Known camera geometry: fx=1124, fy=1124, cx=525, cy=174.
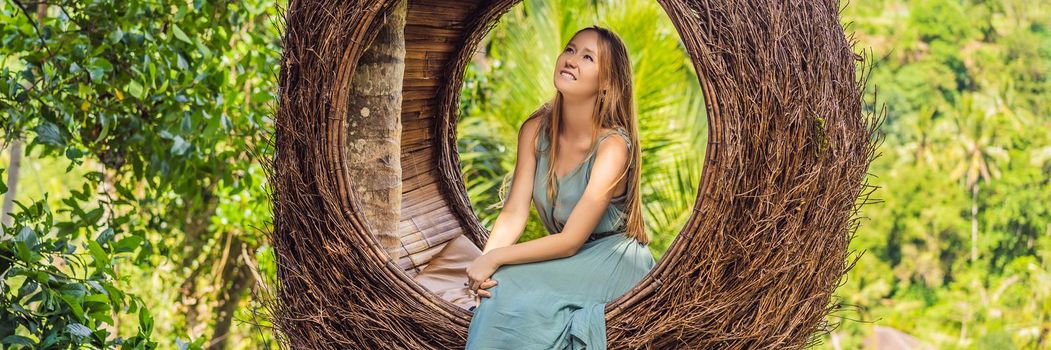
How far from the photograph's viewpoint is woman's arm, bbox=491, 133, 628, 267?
95.1 inches

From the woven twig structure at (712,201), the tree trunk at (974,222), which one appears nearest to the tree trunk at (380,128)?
the woven twig structure at (712,201)

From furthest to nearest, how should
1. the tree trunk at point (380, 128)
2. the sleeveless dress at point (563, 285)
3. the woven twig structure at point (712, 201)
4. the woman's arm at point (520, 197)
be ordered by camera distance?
the tree trunk at point (380, 128), the woman's arm at point (520, 197), the sleeveless dress at point (563, 285), the woven twig structure at point (712, 201)

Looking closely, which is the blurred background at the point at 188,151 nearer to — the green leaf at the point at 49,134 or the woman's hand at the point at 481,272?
the green leaf at the point at 49,134

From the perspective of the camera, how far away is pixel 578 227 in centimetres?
242

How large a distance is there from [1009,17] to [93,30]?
23098 mm

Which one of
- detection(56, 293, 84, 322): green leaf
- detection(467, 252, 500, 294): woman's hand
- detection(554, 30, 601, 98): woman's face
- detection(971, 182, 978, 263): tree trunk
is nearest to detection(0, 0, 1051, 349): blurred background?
detection(56, 293, 84, 322): green leaf

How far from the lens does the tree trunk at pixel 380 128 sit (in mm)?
2779

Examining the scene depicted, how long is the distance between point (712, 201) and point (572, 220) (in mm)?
377

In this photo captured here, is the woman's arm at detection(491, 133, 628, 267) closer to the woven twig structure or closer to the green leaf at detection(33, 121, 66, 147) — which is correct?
the woven twig structure

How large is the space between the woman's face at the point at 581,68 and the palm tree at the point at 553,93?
8.95 feet

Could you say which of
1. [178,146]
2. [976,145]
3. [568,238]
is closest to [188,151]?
[178,146]

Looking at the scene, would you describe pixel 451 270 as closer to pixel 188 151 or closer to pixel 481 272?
pixel 481 272

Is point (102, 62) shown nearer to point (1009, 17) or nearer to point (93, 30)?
point (93, 30)

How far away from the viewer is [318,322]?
242cm
